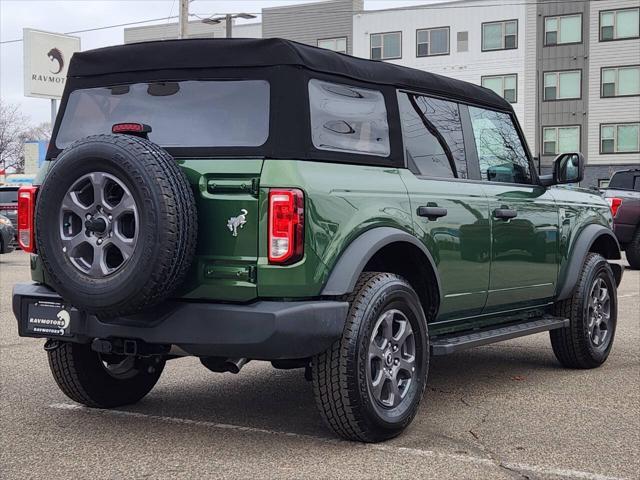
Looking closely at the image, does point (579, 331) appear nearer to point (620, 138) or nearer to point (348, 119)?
point (348, 119)

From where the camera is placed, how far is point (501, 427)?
5.22 metres

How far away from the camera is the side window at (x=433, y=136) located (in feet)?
18.1

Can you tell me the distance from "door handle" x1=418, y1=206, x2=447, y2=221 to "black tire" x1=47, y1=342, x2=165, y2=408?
5.58 ft

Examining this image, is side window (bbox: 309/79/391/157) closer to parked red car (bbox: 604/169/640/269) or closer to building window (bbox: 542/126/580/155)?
parked red car (bbox: 604/169/640/269)

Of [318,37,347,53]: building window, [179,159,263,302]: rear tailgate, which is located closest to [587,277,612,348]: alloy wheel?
[179,159,263,302]: rear tailgate

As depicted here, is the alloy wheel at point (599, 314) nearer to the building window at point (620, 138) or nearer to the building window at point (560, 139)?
the building window at point (620, 138)

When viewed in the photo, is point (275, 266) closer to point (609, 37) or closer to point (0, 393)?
point (0, 393)

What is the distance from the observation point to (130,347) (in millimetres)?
4785

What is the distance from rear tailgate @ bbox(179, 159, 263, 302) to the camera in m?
4.52

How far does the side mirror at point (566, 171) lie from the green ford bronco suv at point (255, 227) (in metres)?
1.13

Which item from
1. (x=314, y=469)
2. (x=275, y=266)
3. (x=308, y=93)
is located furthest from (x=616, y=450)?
(x=308, y=93)

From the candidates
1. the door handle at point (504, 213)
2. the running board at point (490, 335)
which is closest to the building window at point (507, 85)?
the running board at point (490, 335)

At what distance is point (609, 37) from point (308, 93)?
43.5 meters

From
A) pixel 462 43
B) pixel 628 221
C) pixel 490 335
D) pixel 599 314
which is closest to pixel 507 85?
pixel 462 43
